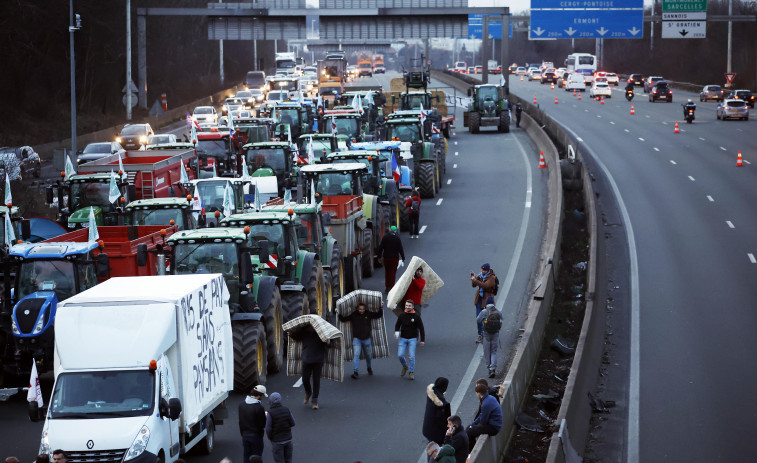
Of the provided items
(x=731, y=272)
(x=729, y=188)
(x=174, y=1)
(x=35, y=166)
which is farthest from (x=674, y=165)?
(x=174, y=1)

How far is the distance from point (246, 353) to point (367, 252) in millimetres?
10932

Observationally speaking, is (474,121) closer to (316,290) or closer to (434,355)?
(434,355)

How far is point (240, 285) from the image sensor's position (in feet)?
63.3

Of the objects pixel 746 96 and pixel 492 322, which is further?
pixel 746 96

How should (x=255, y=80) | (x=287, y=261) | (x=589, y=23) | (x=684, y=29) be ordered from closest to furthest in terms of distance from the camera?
(x=287, y=261)
(x=589, y=23)
(x=684, y=29)
(x=255, y=80)

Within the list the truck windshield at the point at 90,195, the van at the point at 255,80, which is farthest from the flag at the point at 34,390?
the van at the point at 255,80

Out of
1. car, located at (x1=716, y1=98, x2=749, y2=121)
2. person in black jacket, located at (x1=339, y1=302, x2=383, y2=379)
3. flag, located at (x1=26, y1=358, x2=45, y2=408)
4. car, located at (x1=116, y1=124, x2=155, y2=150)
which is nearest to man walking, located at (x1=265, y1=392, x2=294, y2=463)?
flag, located at (x1=26, y1=358, x2=45, y2=408)

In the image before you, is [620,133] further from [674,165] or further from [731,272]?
[731,272]

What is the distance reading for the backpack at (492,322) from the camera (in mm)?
20469

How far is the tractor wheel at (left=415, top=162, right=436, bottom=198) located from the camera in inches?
1726

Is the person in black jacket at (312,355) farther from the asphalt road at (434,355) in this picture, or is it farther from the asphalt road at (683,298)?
the asphalt road at (683,298)

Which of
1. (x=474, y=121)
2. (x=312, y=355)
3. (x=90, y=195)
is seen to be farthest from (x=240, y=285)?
(x=474, y=121)

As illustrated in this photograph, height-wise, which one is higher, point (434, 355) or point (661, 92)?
point (661, 92)

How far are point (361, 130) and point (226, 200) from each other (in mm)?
22455
